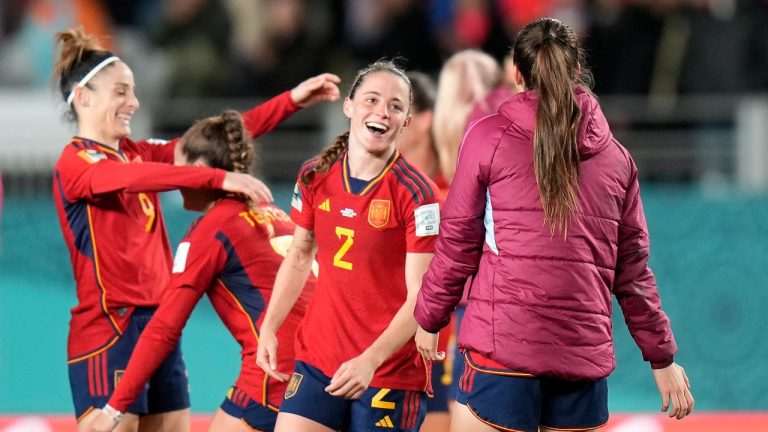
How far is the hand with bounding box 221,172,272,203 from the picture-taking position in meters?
3.87

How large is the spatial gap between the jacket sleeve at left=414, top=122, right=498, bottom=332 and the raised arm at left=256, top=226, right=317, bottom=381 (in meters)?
0.63

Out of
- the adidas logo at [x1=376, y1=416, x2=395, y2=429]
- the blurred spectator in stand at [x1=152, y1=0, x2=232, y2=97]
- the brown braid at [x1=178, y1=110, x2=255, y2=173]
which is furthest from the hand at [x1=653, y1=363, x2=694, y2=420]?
the blurred spectator in stand at [x1=152, y1=0, x2=232, y2=97]

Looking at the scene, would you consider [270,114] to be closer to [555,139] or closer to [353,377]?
[353,377]

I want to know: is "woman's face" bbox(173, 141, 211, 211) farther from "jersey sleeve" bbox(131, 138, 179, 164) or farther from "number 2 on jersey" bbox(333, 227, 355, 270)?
"number 2 on jersey" bbox(333, 227, 355, 270)

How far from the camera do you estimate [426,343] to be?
11.1ft

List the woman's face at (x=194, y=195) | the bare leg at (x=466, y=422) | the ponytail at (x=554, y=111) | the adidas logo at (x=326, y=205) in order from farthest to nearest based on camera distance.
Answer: the woman's face at (x=194, y=195) < the adidas logo at (x=326, y=205) < the bare leg at (x=466, y=422) < the ponytail at (x=554, y=111)

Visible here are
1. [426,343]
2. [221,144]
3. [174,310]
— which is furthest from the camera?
[221,144]

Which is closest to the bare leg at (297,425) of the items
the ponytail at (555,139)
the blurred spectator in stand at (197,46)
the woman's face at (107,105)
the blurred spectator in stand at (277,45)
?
the ponytail at (555,139)

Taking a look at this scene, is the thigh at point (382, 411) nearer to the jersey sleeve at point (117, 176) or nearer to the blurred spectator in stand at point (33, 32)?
the jersey sleeve at point (117, 176)

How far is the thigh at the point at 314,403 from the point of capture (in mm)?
3623

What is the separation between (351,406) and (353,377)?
202mm

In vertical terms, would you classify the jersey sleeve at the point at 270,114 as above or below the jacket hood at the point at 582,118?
below

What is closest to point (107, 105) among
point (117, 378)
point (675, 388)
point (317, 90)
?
point (317, 90)

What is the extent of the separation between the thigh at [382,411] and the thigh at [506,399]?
44 cm
